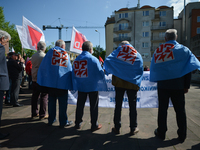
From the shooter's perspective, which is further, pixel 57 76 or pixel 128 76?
pixel 57 76

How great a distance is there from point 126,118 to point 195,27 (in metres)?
38.4

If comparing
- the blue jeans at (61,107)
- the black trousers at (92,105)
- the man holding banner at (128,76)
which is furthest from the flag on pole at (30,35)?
the man holding banner at (128,76)

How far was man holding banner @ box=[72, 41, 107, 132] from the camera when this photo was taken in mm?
3250

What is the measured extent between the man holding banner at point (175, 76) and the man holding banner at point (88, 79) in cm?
123

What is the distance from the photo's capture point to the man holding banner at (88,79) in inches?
128

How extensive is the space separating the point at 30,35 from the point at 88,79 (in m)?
4.03

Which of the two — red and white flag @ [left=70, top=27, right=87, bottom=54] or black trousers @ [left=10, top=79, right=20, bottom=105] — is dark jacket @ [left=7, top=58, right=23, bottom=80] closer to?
black trousers @ [left=10, top=79, right=20, bottom=105]

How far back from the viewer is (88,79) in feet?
10.6

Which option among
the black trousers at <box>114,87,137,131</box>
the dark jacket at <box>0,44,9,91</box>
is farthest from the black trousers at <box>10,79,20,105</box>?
the black trousers at <box>114,87,137,131</box>

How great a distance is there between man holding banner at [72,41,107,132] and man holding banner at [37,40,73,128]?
0.69 ft

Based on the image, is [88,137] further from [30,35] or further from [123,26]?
[123,26]

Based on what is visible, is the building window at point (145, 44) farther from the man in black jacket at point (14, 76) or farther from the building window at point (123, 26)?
the man in black jacket at point (14, 76)

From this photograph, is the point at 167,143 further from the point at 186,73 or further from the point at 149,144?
the point at 186,73

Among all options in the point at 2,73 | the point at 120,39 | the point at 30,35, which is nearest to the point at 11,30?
the point at 120,39
